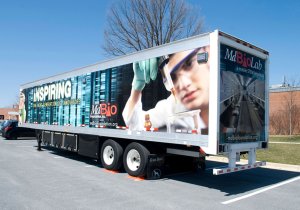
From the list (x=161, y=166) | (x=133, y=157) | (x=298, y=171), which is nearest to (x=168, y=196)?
(x=161, y=166)

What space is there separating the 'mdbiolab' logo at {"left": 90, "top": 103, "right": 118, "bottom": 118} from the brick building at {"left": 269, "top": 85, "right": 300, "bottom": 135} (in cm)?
2358

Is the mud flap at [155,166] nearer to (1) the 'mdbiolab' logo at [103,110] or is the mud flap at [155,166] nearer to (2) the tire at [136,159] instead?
(2) the tire at [136,159]

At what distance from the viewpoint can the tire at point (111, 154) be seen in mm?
9406

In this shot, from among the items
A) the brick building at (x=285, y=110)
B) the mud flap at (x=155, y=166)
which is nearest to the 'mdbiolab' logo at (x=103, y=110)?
the mud flap at (x=155, y=166)

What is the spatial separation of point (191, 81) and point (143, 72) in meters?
1.83

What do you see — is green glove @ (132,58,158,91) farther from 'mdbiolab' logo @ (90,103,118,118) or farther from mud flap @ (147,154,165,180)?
mud flap @ (147,154,165,180)

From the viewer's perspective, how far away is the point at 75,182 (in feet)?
26.5

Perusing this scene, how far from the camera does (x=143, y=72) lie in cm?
877

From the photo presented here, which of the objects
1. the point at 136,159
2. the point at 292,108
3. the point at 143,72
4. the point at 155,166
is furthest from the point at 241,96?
the point at 292,108

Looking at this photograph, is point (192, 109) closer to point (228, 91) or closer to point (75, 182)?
point (228, 91)

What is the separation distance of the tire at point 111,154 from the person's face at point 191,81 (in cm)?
289

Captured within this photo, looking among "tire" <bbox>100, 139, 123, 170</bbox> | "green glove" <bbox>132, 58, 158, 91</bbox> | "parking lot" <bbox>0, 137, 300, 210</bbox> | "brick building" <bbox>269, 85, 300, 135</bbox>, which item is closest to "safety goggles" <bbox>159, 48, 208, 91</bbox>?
"green glove" <bbox>132, 58, 158, 91</bbox>

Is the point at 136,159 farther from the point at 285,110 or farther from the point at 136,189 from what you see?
the point at 285,110

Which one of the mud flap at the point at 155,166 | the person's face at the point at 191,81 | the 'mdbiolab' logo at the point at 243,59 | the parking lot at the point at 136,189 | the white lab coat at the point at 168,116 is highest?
the 'mdbiolab' logo at the point at 243,59
